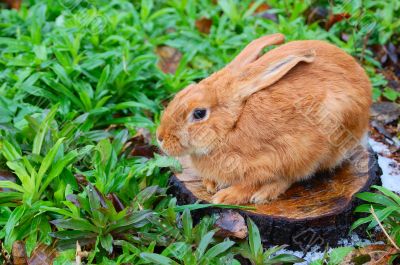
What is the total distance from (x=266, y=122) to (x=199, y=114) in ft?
1.39

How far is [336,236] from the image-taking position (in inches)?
162

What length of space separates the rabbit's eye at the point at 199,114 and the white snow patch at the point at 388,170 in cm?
157

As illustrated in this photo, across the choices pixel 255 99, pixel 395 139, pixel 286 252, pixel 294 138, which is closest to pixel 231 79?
pixel 255 99

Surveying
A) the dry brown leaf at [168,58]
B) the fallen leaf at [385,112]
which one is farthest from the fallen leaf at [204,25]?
the fallen leaf at [385,112]

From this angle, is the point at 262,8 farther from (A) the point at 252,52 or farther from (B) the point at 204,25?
(A) the point at 252,52

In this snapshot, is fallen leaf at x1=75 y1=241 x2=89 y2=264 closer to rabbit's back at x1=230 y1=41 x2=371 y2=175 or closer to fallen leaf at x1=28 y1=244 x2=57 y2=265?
fallen leaf at x1=28 y1=244 x2=57 y2=265

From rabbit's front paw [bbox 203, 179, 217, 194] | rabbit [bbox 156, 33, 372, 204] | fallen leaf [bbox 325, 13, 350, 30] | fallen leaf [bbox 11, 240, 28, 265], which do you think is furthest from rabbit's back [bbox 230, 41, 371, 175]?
fallen leaf [bbox 325, 13, 350, 30]

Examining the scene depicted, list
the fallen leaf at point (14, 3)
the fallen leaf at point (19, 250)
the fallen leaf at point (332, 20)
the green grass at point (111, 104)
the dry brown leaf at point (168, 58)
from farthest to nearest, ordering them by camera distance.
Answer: the fallen leaf at point (14, 3), the fallen leaf at point (332, 20), the dry brown leaf at point (168, 58), the fallen leaf at point (19, 250), the green grass at point (111, 104)

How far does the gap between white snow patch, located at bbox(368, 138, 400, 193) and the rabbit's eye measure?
1569mm

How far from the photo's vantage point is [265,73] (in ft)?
13.3

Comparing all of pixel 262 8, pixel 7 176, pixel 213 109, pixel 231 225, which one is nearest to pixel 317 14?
pixel 262 8

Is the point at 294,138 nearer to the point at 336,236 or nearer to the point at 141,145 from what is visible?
the point at 336,236

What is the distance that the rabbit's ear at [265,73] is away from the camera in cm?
403

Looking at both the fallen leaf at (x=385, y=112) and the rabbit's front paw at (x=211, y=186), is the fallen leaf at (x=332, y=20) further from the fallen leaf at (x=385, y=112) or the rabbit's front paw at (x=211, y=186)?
the rabbit's front paw at (x=211, y=186)
